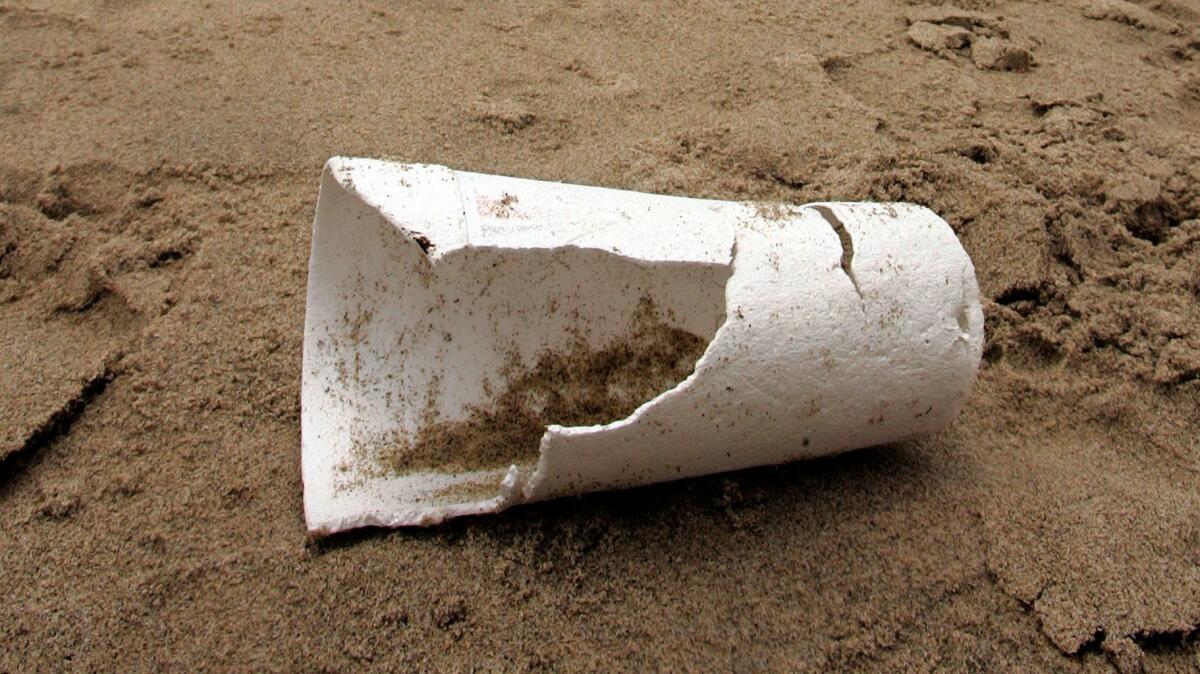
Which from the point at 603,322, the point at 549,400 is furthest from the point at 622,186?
the point at 549,400

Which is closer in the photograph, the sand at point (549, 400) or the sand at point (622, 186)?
the sand at point (622, 186)

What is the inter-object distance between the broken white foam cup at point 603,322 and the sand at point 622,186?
0.12m

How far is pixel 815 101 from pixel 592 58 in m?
0.66

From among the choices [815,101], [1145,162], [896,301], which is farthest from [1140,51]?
[896,301]

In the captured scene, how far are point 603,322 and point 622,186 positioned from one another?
641 millimetres

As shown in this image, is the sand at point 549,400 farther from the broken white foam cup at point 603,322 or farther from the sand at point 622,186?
the sand at point 622,186

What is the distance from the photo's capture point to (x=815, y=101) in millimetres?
2570

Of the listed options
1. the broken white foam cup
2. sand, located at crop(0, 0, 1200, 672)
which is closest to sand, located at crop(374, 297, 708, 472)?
the broken white foam cup

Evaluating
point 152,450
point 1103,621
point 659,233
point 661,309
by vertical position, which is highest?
point 659,233

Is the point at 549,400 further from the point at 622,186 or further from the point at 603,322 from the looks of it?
the point at 622,186

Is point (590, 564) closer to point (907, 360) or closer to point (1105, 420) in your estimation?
point (907, 360)

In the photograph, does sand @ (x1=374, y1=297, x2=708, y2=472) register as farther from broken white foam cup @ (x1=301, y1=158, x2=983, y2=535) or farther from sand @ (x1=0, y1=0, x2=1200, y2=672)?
sand @ (x1=0, y1=0, x2=1200, y2=672)

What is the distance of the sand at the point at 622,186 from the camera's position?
1521 mm

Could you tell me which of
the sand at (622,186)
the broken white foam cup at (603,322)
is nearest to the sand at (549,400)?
the broken white foam cup at (603,322)
